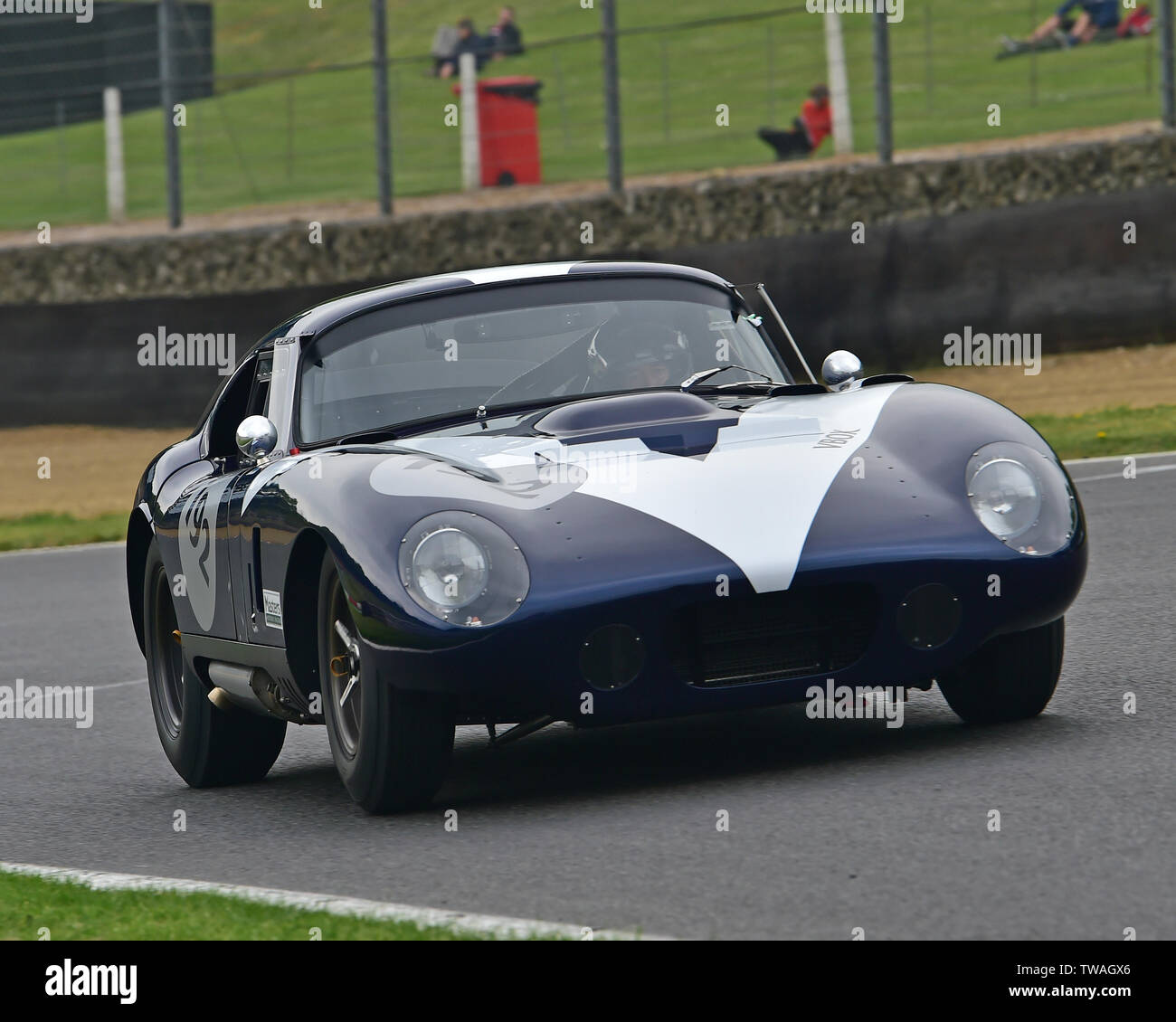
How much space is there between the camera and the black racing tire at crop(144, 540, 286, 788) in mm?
7020

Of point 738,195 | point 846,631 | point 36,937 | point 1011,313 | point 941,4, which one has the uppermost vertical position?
point 941,4

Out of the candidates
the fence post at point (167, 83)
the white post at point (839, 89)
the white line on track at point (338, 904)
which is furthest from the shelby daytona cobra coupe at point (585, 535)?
the white post at point (839, 89)

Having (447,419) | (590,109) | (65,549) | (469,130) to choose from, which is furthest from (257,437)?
(590,109)

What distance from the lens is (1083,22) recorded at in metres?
33.4

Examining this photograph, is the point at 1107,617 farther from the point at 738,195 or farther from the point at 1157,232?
the point at 738,195


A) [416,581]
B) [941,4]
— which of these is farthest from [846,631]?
[941,4]

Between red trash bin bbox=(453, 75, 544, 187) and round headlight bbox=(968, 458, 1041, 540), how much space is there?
14882 mm

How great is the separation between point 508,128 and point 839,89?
23.2 ft

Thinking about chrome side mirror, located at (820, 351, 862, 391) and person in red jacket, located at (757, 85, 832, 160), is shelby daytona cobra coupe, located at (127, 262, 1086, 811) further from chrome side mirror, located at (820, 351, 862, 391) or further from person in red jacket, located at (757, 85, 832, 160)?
person in red jacket, located at (757, 85, 832, 160)

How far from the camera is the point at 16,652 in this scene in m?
10.4

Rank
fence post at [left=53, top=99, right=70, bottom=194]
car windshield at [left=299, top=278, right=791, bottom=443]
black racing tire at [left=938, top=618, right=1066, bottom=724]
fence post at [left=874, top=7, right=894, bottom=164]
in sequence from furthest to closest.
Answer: fence post at [left=53, top=99, right=70, bottom=194], fence post at [left=874, top=7, right=894, bottom=164], car windshield at [left=299, top=278, right=791, bottom=443], black racing tire at [left=938, top=618, right=1066, bottom=724]

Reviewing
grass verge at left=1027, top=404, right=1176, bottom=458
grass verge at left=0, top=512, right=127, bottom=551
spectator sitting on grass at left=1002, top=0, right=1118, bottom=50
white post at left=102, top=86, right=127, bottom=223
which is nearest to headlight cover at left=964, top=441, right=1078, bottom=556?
grass verge at left=1027, top=404, right=1176, bottom=458

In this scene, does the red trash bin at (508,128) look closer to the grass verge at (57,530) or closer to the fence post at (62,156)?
the fence post at (62,156)

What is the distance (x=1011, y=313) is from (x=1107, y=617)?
844 cm
